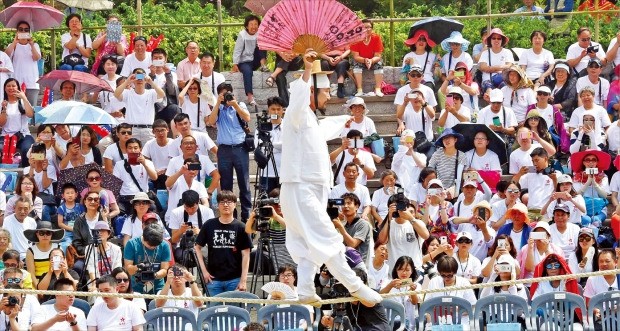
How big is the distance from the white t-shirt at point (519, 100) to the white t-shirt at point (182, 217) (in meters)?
4.94

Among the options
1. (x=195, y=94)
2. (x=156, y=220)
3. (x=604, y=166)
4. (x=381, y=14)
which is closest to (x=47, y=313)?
(x=156, y=220)

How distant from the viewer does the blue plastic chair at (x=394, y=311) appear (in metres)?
18.4

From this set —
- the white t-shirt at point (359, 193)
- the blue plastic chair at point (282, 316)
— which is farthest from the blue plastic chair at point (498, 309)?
the white t-shirt at point (359, 193)

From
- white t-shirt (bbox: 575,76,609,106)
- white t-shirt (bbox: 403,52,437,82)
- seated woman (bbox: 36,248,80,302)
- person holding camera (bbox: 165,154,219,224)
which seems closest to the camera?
seated woman (bbox: 36,248,80,302)

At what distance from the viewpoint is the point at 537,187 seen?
21703 mm

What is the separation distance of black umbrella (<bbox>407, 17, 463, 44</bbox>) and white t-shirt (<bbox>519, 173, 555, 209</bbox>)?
3.63 m

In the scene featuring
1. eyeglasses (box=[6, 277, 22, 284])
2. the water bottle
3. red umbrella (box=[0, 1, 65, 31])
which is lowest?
eyeglasses (box=[6, 277, 22, 284])

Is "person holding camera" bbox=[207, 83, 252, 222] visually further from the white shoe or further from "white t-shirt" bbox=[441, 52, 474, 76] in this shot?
the white shoe

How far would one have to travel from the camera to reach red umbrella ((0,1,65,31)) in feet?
80.5

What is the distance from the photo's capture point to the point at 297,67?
25078mm

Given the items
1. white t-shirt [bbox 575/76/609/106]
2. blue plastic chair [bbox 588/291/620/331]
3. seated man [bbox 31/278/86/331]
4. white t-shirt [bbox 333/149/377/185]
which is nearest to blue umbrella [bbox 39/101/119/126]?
white t-shirt [bbox 333/149/377/185]

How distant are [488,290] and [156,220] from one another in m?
3.77

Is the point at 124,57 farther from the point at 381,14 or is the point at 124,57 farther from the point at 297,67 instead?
the point at 381,14

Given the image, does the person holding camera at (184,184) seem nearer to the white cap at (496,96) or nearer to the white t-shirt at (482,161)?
the white t-shirt at (482,161)
